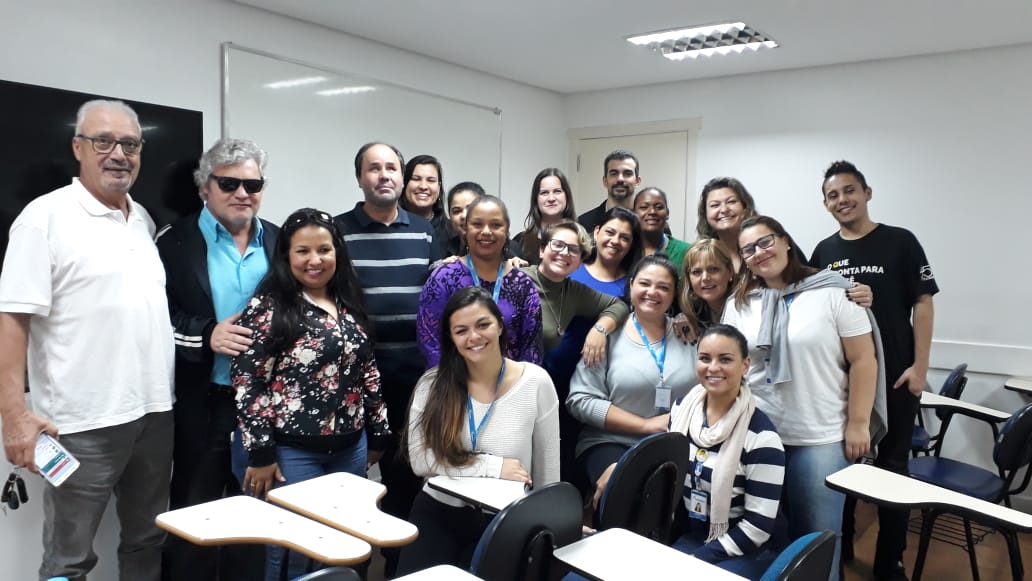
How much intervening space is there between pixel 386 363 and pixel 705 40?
123 inches

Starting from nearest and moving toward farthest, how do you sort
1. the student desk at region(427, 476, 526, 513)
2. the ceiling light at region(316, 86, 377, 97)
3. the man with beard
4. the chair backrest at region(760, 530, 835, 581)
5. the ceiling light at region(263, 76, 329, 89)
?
the chair backrest at region(760, 530, 835, 581) < the student desk at region(427, 476, 526, 513) < the man with beard < the ceiling light at region(263, 76, 329, 89) < the ceiling light at region(316, 86, 377, 97)

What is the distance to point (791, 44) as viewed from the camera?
14.5 feet

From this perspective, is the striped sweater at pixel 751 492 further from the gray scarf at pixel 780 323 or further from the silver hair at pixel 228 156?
the silver hair at pixel 228 156

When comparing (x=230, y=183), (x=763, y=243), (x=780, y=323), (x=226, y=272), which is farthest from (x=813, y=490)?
(x=230, y=183)

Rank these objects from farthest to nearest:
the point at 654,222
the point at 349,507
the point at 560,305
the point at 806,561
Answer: the point at 654,222, the point at 560,305, the point at 349,507, the point at 806,561

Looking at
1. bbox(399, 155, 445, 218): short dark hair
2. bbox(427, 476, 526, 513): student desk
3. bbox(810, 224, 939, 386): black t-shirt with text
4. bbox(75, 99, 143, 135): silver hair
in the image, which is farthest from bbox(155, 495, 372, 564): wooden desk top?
bbox(810, 224, 939, 386): black t-shirt with text

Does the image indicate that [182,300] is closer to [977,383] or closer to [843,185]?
[843,185]

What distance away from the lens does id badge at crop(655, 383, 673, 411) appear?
2.54 m

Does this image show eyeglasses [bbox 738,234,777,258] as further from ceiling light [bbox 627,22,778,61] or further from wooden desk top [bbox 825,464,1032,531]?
ceiling light [bbox 627,22,778,61]

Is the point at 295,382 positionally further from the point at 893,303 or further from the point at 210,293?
the point at 893,303

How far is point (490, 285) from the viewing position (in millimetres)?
2615

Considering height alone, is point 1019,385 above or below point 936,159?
below

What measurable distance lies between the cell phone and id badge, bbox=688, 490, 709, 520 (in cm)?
197

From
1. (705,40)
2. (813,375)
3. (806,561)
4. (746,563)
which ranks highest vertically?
(705,40)
